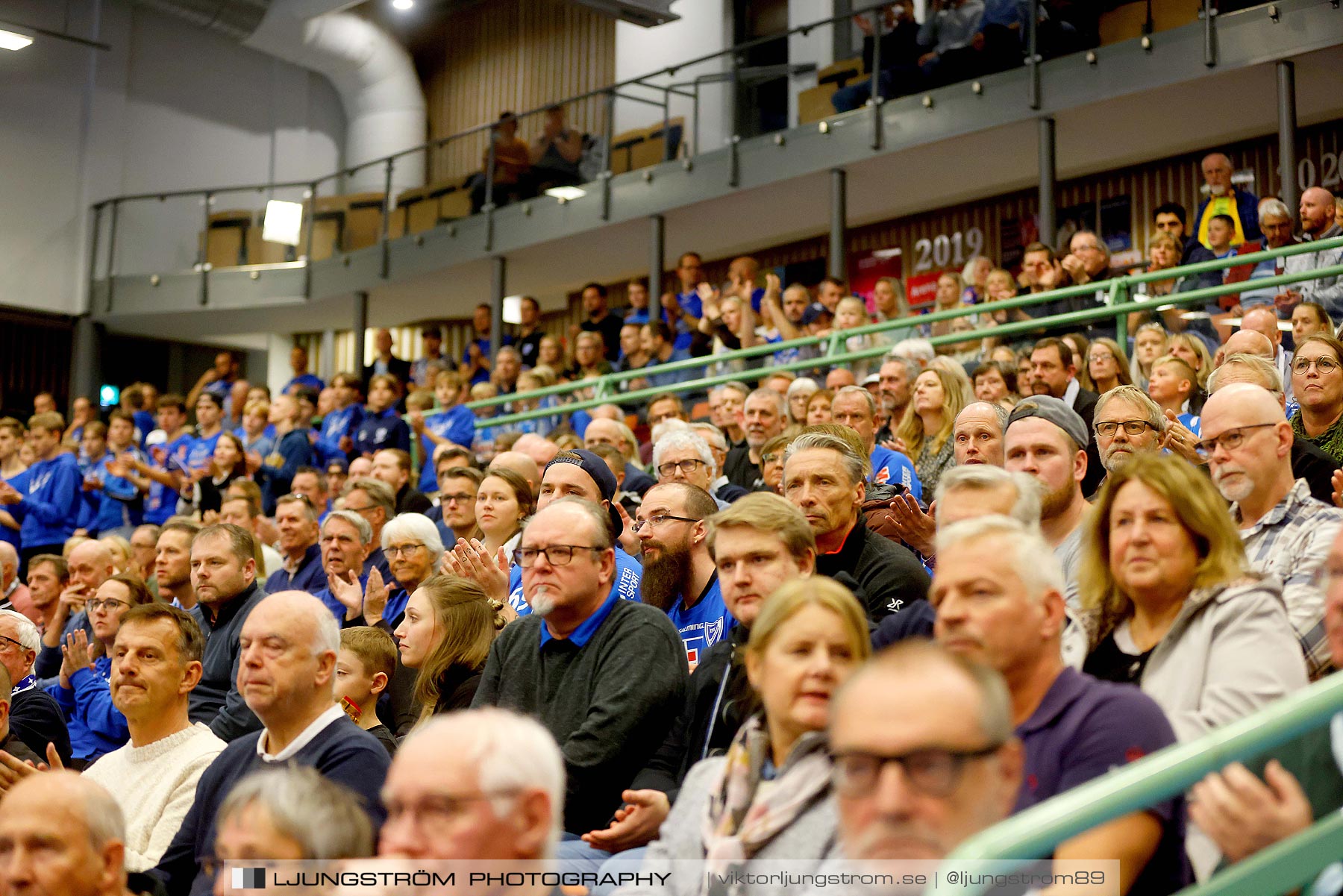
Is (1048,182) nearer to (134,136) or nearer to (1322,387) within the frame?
(1322,387)

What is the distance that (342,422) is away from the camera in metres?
9.73

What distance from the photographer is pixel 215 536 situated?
477 centimetres

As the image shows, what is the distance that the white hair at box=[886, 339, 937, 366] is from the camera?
6363 millimetres

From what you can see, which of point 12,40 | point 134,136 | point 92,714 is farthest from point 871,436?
point 134,136

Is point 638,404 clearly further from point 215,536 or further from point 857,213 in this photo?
point 857,213

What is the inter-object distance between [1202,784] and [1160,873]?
24 cm

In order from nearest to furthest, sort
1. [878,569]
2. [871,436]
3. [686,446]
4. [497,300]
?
[878,569], [686,446], [871,436], [497,300]

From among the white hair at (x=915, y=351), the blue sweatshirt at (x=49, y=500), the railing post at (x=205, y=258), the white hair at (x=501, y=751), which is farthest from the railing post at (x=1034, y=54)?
the railing post at (x=205, y=258)

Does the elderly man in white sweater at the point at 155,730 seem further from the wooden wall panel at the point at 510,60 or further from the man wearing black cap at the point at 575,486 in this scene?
the wooden wall panel at the point at 510,60

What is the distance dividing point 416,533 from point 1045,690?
3187 mm

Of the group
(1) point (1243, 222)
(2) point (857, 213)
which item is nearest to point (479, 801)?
(1) point (1243, 222)

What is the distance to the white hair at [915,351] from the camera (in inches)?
251

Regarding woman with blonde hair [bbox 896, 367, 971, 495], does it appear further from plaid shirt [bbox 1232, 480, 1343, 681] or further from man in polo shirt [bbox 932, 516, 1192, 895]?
man in polo shirt [bbox 932, 516, 1192, 895]

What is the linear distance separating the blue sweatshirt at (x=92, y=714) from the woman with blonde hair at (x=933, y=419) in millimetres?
3105
